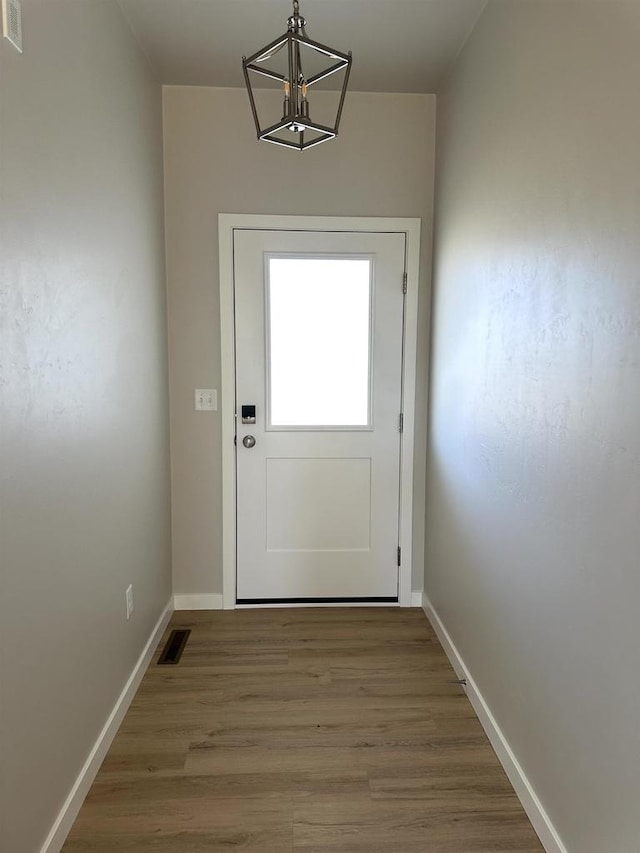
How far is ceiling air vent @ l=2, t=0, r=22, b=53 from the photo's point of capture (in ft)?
4.02

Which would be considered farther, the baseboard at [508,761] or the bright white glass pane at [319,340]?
the bright white glass pane at [319,340]

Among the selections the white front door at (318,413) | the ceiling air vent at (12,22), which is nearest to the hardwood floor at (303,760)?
the white front door at (318,413)

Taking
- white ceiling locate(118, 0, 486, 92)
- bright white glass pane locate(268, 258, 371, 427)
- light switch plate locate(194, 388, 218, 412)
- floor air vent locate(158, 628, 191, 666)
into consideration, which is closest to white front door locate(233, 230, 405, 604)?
bright white glass pane locate(268, 258, 371, 427)

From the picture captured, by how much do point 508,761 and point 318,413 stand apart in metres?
1.75

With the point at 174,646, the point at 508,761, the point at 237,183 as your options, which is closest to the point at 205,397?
the point at 237,183

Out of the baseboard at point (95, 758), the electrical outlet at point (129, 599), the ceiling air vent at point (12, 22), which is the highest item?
the ceiling air vent at point (12, 22)

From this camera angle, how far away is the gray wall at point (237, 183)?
2.74m

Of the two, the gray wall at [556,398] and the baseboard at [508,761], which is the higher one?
the gray wall at [556,398]

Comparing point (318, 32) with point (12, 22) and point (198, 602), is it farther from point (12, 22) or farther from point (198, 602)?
point (198, 602)

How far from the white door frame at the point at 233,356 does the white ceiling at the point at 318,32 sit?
2.09ft

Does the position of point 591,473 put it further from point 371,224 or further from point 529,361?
point 371,224

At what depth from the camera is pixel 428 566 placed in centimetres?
297

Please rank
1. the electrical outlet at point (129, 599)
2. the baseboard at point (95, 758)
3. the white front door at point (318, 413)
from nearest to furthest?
the baseboard at point (95, 758)
the electrical outlet at point (129, 599)
the white front door at point (318, 413)

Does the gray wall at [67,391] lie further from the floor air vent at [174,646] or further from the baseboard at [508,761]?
the baseboard at [508,761]
